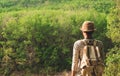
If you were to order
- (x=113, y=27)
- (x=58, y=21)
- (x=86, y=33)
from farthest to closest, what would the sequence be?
(x=58, y=21)
(x=113, y=27)
(x=86, y=33)

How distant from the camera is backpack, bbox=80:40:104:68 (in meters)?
8.09

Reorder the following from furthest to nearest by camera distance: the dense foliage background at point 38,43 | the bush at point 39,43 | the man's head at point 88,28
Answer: the bush at point 39,43 → the dense foliage background at point 38,43 → the man's head at point 88,28

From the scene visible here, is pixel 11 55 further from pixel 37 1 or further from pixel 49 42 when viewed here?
pixel 37 1

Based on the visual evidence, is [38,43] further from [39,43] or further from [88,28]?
[88,28]

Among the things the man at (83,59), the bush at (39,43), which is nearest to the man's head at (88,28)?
the man at (83,59)

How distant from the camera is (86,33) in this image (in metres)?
8.16

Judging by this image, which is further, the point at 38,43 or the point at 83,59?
the point at 38,43

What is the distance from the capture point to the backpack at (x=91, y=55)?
8086 millimetres

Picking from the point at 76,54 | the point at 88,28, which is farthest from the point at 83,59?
the point at 88,28

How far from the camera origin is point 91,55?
8.19m

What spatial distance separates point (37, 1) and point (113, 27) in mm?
69166

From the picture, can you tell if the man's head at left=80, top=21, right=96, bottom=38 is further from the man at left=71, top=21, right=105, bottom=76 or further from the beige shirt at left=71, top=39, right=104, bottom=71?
the beige shirt at left=71, top=39, right=104, bottom=71

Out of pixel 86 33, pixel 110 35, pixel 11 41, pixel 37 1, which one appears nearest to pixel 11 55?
pixel 11 41

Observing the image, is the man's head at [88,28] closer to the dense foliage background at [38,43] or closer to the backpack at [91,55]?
the backpack at [91,55]
